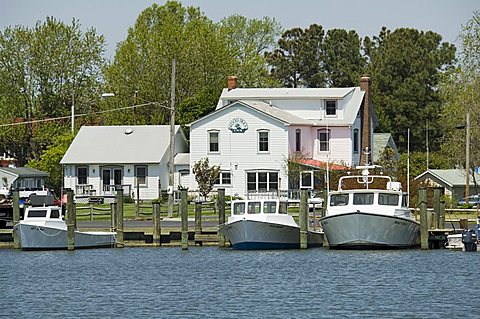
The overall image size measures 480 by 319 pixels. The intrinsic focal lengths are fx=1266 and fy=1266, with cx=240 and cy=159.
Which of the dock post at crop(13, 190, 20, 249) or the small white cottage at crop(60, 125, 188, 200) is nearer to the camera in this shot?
the dock post at crop(13, 190, 20, 249)

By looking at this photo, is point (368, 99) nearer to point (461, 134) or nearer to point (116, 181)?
point (461, 134)

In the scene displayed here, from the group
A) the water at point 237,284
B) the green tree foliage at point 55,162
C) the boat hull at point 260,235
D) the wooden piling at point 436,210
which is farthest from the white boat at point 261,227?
the green tree foliage at point 55,162

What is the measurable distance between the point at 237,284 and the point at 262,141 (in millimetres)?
45870

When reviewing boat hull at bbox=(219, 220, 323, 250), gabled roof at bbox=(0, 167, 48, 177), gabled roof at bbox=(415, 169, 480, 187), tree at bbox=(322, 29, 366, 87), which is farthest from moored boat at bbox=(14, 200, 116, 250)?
tree at bbox=(322, 29, 366, 87)

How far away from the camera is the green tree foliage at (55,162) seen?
104 metres

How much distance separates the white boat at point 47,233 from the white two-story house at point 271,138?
104 ft

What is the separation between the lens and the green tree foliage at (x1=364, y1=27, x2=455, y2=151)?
13238 centimetres

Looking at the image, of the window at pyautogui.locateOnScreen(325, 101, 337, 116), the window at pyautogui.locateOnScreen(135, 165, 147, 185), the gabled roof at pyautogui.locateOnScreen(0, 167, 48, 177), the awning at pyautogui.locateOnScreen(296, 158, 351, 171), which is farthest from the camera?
the gabled roof at pyautogui.locateOnScreen(0, 167, 48, 177)

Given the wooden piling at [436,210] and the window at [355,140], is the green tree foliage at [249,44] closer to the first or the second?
the window at [355,140]

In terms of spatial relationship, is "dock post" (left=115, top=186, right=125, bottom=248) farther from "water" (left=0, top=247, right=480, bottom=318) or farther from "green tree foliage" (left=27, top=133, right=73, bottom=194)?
"green tree foliage" (left=27, top=133, right=73, bottom=194)

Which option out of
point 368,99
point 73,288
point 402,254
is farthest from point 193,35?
point 73,288

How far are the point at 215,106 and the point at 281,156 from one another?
1538 cm

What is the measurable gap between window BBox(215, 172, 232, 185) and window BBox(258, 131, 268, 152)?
3.02 metres

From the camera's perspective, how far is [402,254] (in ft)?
184
